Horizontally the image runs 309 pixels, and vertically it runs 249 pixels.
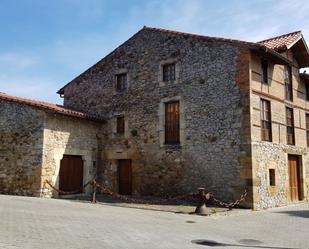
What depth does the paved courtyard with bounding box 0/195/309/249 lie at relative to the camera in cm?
655

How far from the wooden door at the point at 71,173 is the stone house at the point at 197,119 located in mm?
386

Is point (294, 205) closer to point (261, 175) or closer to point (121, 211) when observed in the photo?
point (261, 175)

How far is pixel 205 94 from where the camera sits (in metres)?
13.9

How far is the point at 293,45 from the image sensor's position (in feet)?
51.8

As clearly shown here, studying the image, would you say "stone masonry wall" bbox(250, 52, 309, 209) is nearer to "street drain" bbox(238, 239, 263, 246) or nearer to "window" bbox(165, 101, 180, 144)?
"window" bbox(165, 101, 180, 144)

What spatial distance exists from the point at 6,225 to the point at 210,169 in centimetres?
782

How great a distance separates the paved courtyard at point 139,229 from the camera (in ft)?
21.5

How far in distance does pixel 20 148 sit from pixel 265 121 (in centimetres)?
996

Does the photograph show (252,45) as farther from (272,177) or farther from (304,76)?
(304,76)

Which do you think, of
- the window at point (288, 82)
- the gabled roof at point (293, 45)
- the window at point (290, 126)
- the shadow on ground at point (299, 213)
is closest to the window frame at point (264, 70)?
the gabled roof at point (293, 45)

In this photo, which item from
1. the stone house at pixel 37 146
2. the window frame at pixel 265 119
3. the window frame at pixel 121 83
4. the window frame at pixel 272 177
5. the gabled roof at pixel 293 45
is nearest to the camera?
the window frame at pixel 265 119

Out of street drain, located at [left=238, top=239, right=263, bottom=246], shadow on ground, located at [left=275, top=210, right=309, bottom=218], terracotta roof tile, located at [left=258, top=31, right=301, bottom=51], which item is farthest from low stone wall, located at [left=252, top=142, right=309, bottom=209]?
street drain, located at [left=238, top=239, right=263, bottom=246]

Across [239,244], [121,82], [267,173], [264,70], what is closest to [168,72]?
[121,82]

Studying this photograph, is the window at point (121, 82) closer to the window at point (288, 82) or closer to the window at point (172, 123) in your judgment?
the window at point (172, 123)
